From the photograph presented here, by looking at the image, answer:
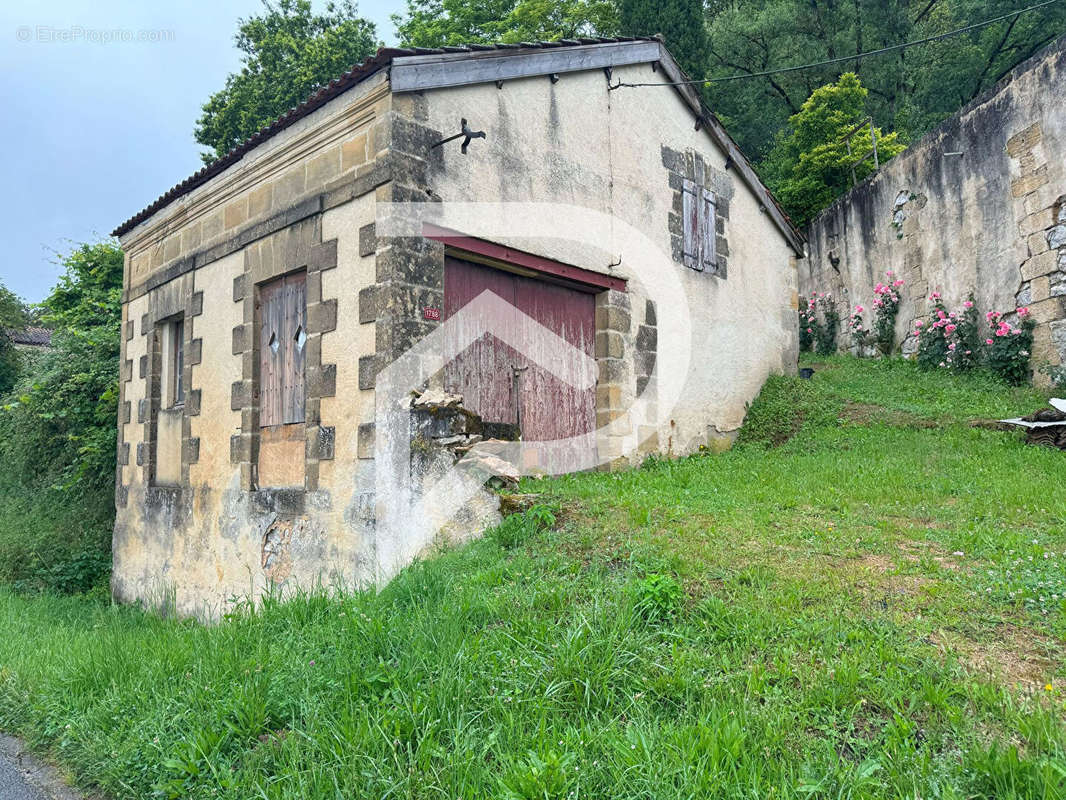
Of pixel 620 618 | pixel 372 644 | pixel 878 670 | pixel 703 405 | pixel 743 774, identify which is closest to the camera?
pixel 743 774

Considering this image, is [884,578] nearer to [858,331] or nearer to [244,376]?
[244,376]

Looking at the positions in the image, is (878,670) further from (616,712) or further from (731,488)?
(731,488)

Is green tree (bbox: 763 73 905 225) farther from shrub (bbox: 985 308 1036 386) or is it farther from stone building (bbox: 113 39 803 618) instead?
stone building (bbox: 113 39 803 618)

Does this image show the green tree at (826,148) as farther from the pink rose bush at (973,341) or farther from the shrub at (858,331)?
the pink rose bush at (973,341)

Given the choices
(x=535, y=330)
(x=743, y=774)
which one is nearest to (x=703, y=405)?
(x=535, y=330)

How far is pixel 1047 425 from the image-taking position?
757 centimetres

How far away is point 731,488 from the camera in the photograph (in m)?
6.48

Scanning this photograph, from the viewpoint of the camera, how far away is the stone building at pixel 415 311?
6.13 meters

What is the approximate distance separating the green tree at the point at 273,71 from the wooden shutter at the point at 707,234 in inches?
563

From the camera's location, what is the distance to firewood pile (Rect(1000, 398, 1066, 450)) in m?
7.44

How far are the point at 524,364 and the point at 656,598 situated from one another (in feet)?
13.1

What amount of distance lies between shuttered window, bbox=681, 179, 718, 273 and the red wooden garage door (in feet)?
6.25

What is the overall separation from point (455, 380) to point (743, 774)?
15.1 feet

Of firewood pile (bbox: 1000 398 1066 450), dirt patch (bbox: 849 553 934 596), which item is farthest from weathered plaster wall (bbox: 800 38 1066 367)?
dirt patch (bbox: 849 553 934 596)
